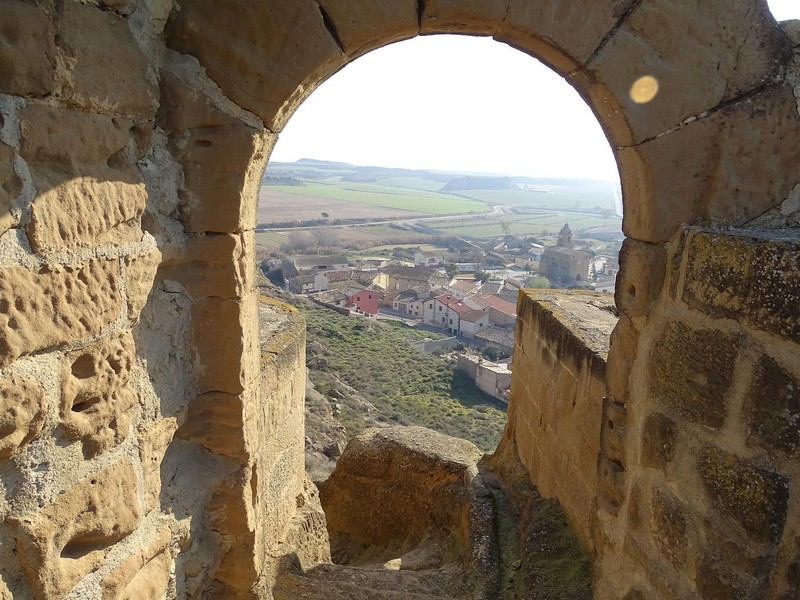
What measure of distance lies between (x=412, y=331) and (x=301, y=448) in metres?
27.8

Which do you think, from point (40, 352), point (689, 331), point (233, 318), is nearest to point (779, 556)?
point (689, 331)

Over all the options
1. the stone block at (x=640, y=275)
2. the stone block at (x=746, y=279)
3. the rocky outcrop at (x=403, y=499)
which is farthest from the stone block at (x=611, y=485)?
the rocky outcrop at (x=403, y=499)

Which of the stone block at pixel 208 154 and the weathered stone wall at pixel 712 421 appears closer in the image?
the weathered stone wall at pixel 712 421

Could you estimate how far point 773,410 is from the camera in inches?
57.4

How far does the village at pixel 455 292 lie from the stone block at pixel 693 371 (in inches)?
749

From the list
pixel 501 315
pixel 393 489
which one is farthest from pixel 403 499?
pixel 501 315

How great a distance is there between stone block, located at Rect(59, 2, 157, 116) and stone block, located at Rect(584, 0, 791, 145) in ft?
4.12

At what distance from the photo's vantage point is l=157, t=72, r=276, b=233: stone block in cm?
168

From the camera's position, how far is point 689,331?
172cm

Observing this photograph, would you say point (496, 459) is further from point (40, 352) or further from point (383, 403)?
point (383, 403)

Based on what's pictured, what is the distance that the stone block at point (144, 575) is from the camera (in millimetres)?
1524

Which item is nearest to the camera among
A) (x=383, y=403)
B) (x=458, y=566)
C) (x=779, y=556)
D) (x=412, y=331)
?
(x=779, y=556)

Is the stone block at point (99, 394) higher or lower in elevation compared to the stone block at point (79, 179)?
lower

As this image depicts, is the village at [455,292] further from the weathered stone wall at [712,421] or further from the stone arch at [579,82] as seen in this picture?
the stone arch at [579,82]
